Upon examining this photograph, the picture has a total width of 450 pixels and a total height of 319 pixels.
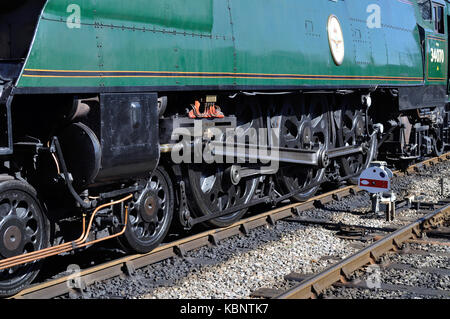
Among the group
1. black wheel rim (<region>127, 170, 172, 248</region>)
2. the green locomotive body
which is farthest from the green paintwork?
black wheel rim (<region>127, 170, 172, 248</region>)

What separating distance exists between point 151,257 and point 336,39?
190 inches

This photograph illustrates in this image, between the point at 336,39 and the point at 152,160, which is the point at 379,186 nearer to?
the point at 336,39

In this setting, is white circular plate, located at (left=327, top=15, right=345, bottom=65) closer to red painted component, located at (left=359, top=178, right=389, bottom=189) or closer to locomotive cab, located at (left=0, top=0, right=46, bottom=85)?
red painted component, located at (left=359, top=178, right=389, bottom=189)

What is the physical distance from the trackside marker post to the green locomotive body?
1009 millimetres

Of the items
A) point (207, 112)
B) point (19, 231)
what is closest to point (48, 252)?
point (19, 231)

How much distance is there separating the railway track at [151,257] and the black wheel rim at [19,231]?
0.15 m

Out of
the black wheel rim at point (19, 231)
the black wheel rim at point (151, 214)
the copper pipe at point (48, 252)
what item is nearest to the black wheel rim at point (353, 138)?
the black wheel rim at point (151, 214)

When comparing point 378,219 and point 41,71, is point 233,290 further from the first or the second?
point 378,219

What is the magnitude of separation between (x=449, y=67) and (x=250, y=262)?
11.3 meters

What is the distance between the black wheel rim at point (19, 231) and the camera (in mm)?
4973

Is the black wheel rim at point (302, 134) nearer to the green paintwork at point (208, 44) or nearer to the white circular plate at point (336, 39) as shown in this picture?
the green paintwork at point (208, 44)

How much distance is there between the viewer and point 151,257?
638cm

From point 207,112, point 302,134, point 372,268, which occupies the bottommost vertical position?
point 372,268
